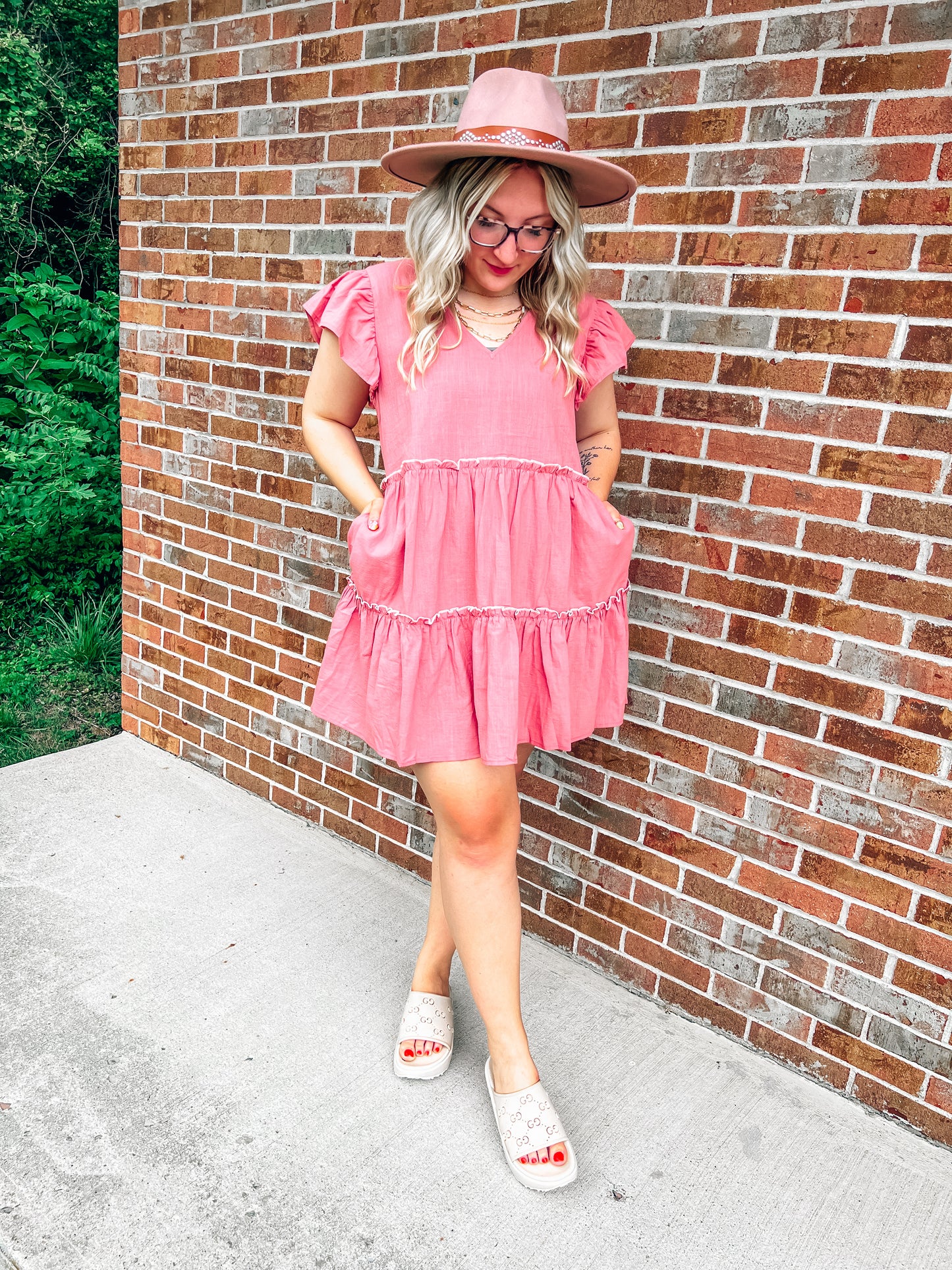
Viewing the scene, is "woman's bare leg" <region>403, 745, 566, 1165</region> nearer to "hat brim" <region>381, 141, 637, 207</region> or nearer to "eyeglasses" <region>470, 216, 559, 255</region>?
"eyeglasses" <region>470, 216, 559, 255</region>

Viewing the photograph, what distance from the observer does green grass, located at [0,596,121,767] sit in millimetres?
4113

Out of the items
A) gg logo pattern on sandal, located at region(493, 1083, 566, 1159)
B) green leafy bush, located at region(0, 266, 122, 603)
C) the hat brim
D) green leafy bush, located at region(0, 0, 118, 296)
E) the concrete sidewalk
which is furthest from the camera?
green leafy bush, located at region(0, 0, 118, 296)

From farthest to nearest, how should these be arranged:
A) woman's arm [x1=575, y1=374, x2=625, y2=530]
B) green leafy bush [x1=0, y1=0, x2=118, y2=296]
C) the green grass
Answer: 1. green leafy bush [x1=0, y1=0, x2=118, y2=296]
2. the green grass
3. woman's arm [x1=575, y1=374, x2=625, y2=530]

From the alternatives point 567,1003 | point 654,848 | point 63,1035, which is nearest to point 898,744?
point 654,848

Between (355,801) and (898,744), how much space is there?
1.63m

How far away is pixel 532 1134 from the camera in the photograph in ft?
5.90

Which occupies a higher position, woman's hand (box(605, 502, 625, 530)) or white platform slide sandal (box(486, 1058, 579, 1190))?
woman's hand (box(605, 502, 625, 530))

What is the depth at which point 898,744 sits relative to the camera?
1.92 meters

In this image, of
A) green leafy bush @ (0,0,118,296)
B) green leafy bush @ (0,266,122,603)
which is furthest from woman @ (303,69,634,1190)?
green leafy bush @ (0,0,118,296)

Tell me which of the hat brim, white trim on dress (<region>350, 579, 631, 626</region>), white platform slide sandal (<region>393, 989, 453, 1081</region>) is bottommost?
white platform slide sandal (<region>393, 989, 453, 1081</region>)

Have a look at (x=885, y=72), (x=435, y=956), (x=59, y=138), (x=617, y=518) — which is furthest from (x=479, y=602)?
(x=59, y=138)

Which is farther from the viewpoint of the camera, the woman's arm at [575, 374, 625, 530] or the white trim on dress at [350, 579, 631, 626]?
the woman's arm at [575, 374, 625, 530]

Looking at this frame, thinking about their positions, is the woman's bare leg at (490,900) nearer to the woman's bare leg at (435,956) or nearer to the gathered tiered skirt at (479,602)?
the gathered tiered skirt at (479,602)

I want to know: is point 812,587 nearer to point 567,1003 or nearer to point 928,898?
point 928,898
